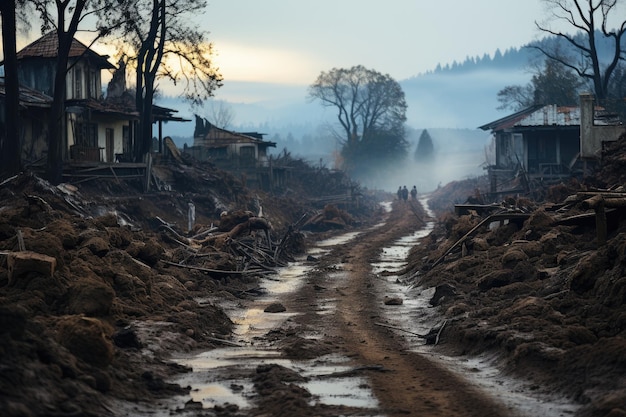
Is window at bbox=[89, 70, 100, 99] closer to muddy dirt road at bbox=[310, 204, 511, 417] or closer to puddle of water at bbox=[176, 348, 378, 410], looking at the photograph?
muddy dirt road at bbox=[310, 204, 511, 417]

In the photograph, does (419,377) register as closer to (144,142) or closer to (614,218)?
(614,218)

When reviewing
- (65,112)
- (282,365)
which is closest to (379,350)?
(282,365)

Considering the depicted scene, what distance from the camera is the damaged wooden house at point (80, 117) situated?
39.5m

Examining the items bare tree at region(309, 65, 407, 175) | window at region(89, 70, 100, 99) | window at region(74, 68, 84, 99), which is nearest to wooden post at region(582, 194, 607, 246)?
window at region(74, 68, 84, 99)

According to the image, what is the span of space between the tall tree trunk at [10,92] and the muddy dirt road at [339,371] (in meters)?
14.1

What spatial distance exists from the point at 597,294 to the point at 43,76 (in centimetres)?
3620

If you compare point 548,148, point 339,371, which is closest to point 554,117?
point 548,148

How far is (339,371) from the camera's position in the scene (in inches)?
496

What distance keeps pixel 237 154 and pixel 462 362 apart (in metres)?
53.8

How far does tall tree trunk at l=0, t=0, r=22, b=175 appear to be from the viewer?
3141cm

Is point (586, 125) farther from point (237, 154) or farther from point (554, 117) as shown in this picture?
point (237, 154)

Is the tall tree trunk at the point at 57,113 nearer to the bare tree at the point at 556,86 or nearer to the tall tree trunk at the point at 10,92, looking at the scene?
the tall tree trunk at the point at 10,92

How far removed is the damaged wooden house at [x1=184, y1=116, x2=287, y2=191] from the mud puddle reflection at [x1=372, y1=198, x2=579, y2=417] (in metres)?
36.1

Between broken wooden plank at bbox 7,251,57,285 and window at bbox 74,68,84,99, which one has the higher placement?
window at bbox 74,68,84,99
